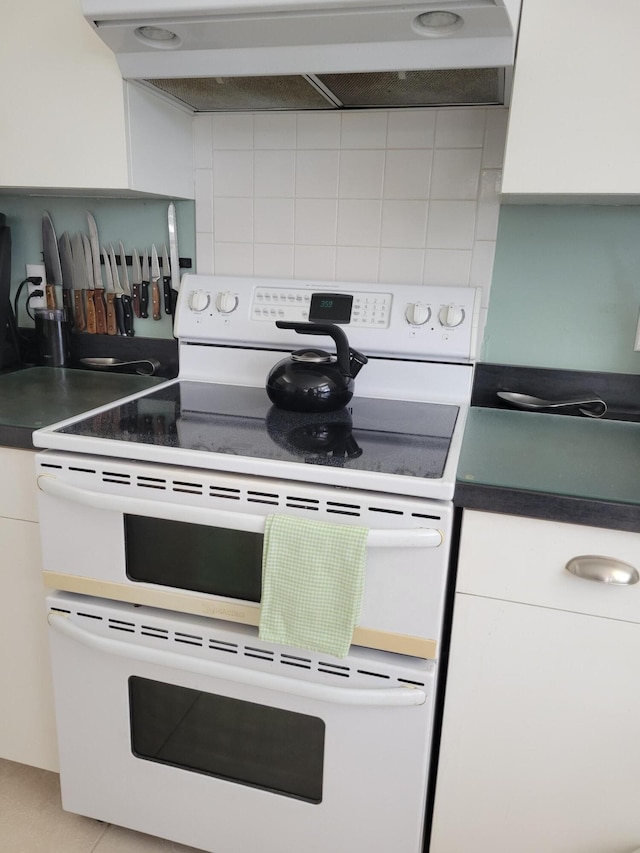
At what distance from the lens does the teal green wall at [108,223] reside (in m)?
1.71

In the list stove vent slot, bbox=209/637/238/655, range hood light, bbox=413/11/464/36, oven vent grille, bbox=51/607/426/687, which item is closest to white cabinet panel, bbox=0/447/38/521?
oven vent grille, bbox=51/607/426/687

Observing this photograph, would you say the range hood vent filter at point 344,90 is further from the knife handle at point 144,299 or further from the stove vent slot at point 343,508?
the stove vent slot at point 343,508

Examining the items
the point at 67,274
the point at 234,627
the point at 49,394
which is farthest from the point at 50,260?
the point at 234,627

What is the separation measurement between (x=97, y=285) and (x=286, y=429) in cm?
86

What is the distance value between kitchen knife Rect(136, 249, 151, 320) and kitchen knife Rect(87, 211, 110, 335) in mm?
105

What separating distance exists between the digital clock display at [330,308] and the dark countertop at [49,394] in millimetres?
466

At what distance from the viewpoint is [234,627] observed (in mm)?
1162

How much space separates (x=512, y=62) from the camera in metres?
1.12

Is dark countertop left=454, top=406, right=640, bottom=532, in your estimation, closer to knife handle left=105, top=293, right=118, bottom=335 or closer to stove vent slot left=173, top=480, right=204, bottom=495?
stove vent slot left=173, top=480, right=204, bottom=495

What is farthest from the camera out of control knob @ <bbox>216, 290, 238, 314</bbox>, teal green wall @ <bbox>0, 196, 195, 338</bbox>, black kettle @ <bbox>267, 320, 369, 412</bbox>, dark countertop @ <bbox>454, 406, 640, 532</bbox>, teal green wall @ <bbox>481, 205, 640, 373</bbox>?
teal green wall @ <bbox>0, 196, 195, 338</bbox>

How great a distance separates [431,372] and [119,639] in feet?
2.92

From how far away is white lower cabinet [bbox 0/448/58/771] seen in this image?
→ 4.23ft

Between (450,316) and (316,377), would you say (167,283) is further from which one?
(450,316)

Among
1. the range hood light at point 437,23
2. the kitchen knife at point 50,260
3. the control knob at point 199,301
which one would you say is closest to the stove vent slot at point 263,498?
the control knob at point 199,301
